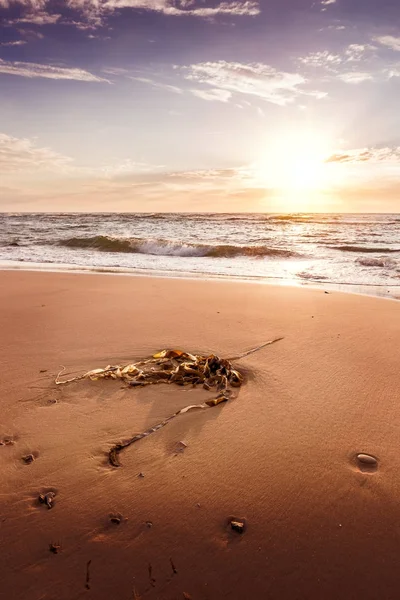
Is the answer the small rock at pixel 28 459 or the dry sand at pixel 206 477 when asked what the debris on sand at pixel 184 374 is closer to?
the dry sand at pixel 206 477

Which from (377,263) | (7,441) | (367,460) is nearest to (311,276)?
(377,263)

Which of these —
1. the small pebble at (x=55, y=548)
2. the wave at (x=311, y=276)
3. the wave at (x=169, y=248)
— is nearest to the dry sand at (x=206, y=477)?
the small pebble at (x=55, y=548)

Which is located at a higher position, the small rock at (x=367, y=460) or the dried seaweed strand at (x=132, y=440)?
the small rock at (x=367, y=460)

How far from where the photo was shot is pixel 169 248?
17922 millimetres

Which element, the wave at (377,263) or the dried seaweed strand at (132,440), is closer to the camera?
the dried seaweed strand at (132,440)

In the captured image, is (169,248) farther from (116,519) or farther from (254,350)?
(116,519)

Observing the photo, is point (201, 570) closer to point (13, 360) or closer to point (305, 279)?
point (13, 360)

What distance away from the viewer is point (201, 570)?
1.57m

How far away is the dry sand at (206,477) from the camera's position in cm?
155

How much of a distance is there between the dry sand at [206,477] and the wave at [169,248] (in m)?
12.1

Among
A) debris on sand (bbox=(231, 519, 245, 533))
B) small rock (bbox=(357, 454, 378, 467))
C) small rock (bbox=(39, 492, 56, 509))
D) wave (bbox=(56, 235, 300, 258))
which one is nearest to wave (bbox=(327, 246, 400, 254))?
wave (bbox=(56, 235, 300, 258))

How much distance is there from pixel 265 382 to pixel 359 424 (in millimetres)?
819

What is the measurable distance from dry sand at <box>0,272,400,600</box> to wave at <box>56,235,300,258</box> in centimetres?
1206

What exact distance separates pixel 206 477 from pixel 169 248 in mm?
16271
